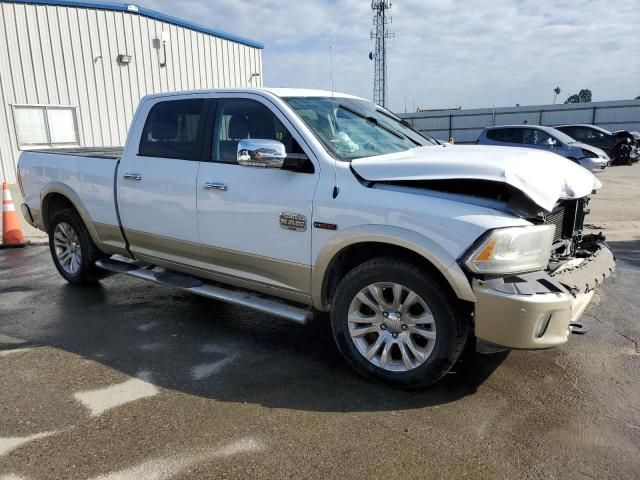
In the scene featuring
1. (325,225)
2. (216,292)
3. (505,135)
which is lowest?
(216,292)

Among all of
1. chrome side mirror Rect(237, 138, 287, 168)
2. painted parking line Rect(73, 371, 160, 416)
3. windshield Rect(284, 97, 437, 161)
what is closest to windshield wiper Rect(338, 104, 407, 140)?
windshield Rect(284, 97, 437, 161)

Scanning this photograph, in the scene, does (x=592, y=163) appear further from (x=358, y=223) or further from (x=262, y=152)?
(x=262, y=152)

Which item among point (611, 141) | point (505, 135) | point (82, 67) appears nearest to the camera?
point (82, 67)

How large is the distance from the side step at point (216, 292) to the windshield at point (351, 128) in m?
1.17

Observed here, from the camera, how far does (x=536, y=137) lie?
16.0 m

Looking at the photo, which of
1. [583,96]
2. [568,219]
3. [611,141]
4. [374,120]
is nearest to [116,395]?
[374,120]

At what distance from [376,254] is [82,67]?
45.6 feet

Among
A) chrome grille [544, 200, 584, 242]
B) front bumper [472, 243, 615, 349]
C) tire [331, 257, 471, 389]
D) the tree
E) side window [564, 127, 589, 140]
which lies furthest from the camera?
the tree

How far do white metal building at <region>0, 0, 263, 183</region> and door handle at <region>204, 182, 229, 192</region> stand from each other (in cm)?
1179

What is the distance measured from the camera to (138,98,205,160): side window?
173 inches

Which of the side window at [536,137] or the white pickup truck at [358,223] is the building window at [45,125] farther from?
the side window at [536,137]

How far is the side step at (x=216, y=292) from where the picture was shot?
12.3ft

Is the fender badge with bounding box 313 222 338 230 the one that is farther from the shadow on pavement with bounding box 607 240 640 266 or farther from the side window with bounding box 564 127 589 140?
the side window with bounding box 564 127 589 140

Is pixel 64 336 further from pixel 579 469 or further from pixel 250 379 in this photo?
pixel 579 469
